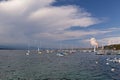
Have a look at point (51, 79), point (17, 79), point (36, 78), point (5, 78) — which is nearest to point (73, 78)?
point (51, 79)

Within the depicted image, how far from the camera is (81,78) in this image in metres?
57.2

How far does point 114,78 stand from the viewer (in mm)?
58875

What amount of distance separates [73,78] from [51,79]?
6137 millimetres

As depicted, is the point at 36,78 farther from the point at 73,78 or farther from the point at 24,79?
the point at 73,78

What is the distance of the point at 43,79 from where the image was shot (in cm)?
5506

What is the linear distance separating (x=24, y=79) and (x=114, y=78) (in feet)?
82.4

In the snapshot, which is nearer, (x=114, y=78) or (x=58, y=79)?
(x=58, y=79)

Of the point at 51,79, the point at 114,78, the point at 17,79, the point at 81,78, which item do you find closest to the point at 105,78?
the point at 114,78

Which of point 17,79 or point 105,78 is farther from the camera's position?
point 105,78

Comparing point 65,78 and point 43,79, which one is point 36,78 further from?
point 65,78

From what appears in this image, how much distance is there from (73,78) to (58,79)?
15.1ft

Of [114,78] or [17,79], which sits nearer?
[17,79]

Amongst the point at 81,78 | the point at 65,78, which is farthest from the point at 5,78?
the point at 81,78

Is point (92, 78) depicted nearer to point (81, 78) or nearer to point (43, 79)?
point (81, 78)
